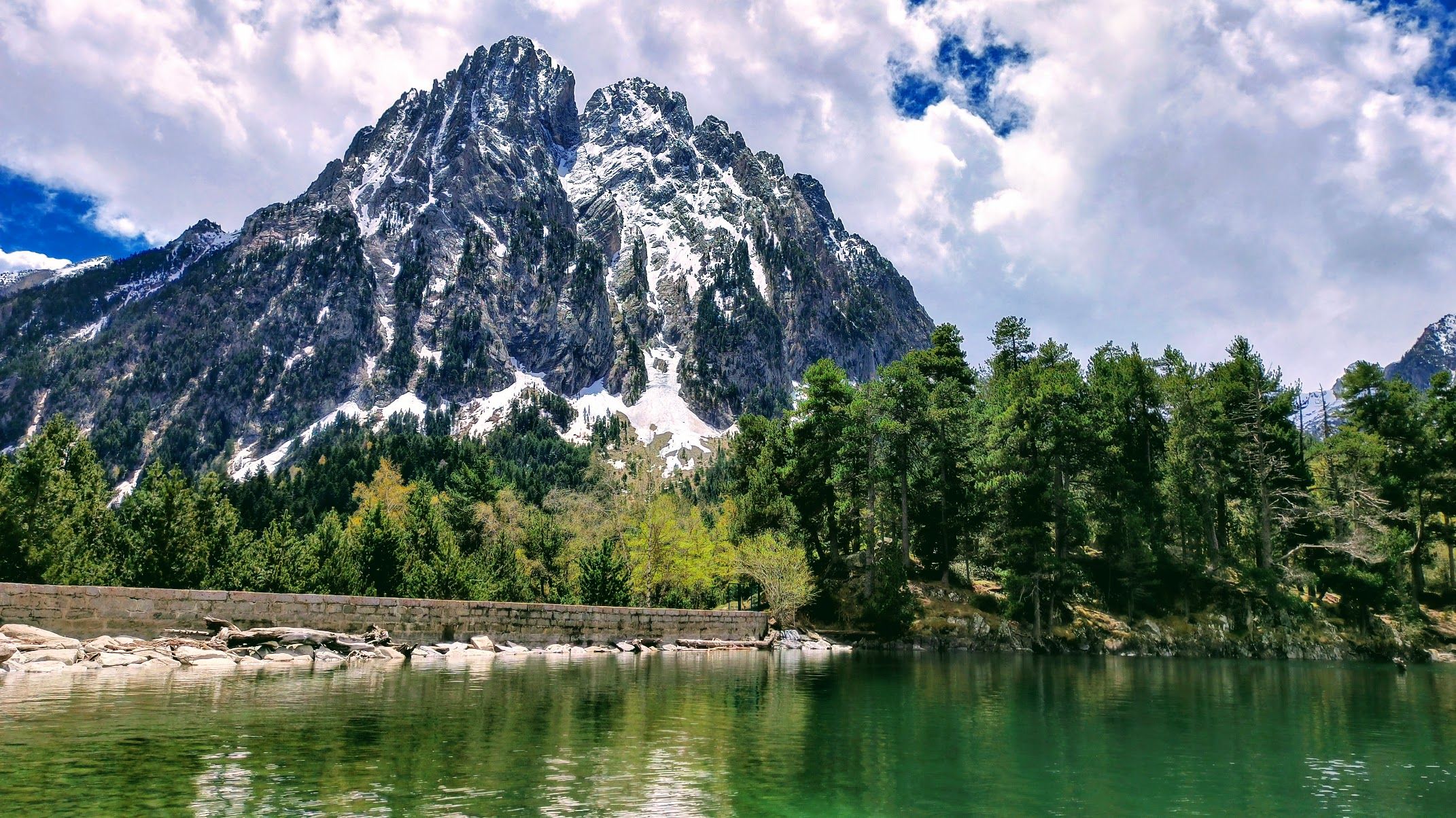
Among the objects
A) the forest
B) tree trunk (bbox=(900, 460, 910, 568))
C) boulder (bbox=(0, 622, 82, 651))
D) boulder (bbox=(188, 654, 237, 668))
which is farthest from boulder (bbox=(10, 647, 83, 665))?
tree trunk (bbox=(900, 460, 910, 568))

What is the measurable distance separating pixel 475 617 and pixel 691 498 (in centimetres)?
12824

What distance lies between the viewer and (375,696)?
1881cm

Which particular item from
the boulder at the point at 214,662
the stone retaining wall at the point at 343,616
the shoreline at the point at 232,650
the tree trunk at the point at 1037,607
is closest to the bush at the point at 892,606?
the tree trunk at the point at 1037,607

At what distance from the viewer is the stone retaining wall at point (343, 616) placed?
25297mm

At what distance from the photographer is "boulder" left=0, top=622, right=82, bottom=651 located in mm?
23812

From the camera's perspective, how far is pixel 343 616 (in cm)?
3030

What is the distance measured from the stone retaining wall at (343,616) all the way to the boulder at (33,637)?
58 centimetres

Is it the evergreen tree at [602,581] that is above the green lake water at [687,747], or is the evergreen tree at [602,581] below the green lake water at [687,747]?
above

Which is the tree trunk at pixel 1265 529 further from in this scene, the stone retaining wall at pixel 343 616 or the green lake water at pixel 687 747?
the stone retaining wall at pixel 343 616

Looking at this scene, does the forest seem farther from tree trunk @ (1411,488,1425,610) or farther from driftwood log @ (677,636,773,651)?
driftwood log @ (677,636,773,651)

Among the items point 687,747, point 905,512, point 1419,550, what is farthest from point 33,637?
point 1419,550

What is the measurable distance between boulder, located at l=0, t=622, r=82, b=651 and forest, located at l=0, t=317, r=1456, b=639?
1183cm

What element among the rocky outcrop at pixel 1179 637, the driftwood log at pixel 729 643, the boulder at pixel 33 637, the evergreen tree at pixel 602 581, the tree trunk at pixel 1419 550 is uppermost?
the tree trunk at pixel 1419 550

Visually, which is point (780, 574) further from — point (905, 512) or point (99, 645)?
point (99, 645)
